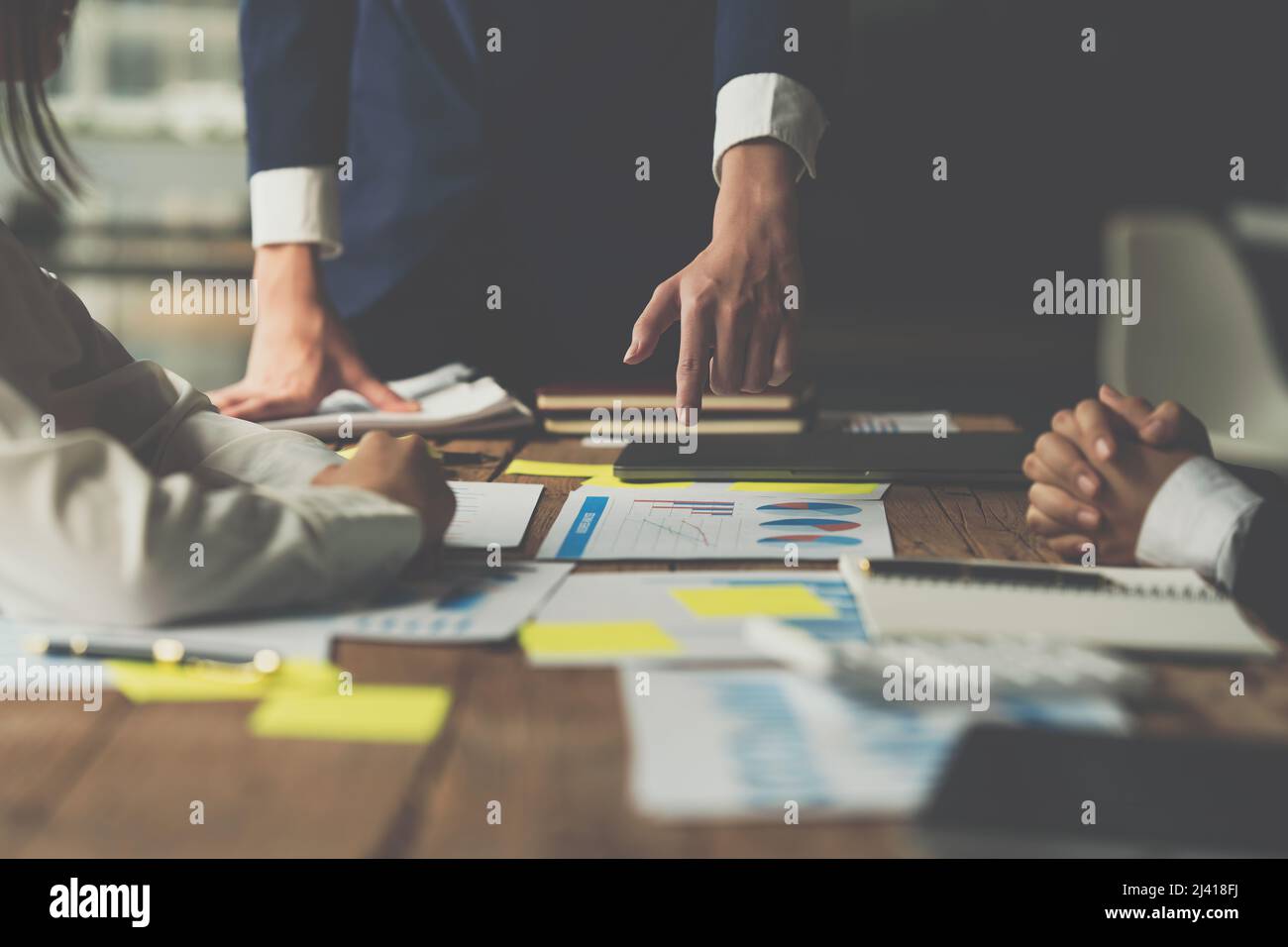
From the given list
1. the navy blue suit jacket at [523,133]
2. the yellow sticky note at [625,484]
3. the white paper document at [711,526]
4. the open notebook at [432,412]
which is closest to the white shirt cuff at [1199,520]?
the white paper document at [711,526]

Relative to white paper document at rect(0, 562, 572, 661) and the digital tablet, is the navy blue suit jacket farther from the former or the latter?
white paper document at rect(0, 562, 572, 661)

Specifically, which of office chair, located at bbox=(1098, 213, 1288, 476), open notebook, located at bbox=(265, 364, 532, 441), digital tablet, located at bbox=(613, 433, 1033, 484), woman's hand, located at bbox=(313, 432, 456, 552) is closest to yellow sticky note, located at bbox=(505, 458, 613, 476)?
digital tablet, located at bbox=(613, 433, 1033, 484)

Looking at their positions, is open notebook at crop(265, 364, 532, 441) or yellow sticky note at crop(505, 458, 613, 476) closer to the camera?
yellow sticky note at crop(505, 458, 613, 476)

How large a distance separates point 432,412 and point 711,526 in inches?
22.2

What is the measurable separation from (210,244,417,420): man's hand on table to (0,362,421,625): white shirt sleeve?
0.72m

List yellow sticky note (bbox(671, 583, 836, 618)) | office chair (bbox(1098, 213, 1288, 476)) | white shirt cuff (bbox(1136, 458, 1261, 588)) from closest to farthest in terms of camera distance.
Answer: yellow sticky note (bbox(671, 583, 836, 618)) → white shirt cuff (bbox(1136, 458, 1261, 588)) → office chair (bbox(1098, 213, 1288, 476))

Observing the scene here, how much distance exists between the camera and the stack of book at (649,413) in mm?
1432

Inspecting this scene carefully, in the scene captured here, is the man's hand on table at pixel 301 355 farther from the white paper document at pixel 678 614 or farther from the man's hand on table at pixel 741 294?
the white paper document at pixel 678 614

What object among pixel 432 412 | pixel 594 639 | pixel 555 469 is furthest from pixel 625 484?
pixel 594 639

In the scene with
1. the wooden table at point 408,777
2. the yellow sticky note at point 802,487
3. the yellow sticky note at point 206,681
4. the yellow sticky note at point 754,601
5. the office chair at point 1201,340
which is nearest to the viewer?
the wooden table at point 408,777

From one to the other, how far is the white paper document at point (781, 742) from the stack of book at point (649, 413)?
2.82 feet

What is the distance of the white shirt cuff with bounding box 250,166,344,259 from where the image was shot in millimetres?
1468
